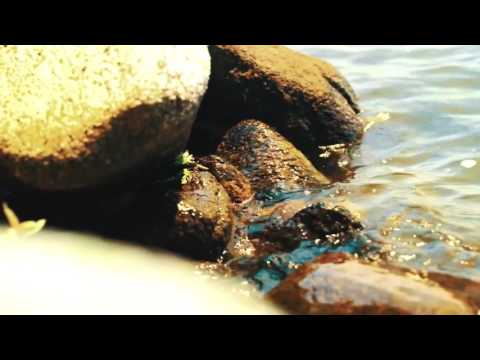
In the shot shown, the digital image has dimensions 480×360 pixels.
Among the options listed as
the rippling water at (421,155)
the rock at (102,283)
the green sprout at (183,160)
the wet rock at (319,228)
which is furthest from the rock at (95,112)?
Result: the rippling water at (421,155)

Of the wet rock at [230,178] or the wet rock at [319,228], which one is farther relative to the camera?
the wet rock at [230,178]

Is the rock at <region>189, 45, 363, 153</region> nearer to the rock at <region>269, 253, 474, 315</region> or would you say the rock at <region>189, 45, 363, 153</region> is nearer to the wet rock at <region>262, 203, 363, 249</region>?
the wet rock at <region>262, 203, 363, 249</region>

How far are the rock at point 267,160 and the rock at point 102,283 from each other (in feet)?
5.60

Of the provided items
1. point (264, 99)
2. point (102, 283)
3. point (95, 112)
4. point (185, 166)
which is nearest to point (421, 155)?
point (264, 99)

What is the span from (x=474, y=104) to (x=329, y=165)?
3.06m

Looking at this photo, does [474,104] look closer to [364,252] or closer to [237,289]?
[364,252]

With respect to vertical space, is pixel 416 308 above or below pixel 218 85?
below

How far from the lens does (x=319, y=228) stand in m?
5.29

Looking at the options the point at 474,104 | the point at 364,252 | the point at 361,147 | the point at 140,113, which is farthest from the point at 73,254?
the point at 474,104

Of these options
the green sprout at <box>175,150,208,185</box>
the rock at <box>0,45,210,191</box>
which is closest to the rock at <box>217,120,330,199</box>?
the green sprout at <box>175,150,208,185</box>

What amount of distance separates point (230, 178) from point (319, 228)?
1236 mm

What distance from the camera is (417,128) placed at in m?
8.23

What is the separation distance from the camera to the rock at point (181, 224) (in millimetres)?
5055

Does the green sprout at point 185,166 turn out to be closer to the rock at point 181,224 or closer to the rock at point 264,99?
the rock at point 181,224
